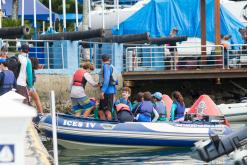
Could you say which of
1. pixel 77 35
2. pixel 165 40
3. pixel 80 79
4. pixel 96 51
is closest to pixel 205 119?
pixel 80 79

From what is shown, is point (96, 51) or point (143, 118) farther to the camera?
point (96, 51)

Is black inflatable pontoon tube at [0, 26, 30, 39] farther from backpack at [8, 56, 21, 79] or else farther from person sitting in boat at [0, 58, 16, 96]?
person sitting in boat at [0, 58, 16, 96]

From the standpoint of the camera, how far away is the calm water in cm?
1423

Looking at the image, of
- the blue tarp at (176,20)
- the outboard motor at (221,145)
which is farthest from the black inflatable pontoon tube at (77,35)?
the outboard motor at (221,145)

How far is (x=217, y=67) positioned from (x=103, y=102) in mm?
10176

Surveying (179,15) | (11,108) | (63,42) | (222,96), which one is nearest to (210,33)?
(179,15)

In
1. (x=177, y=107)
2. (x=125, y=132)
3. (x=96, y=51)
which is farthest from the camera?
(x=96, y=51)

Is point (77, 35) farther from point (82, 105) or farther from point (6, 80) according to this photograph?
point (6, 80)

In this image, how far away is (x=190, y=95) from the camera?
27.0m

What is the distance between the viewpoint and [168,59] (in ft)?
91.9

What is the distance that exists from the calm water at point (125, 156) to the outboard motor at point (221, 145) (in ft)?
10.5

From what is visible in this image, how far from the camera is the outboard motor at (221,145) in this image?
32.2 feet

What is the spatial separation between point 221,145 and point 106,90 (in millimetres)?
6964

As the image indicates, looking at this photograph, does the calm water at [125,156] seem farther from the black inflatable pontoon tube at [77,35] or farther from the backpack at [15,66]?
the black inflatable pontoon tube at [77,35]
